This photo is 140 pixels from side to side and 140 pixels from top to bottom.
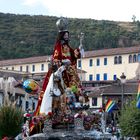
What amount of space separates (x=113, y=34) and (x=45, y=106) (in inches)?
5032

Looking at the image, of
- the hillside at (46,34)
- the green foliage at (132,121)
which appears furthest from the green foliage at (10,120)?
the hillside at (46,34)

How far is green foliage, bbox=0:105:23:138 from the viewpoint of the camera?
96.7 feet

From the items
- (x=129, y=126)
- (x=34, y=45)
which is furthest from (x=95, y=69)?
(x=129, y=126)

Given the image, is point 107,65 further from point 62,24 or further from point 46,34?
point 62,24

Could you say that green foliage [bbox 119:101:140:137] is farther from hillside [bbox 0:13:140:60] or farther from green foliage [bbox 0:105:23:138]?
hillside [bbox 0:13:140:60]

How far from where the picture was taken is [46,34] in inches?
6265

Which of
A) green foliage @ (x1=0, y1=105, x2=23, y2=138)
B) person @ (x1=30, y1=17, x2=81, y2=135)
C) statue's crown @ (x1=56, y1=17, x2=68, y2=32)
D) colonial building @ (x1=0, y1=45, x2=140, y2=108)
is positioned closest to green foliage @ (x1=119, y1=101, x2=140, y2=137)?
green foliage @ (x1=0, y1=105, x2=23, y2=138)

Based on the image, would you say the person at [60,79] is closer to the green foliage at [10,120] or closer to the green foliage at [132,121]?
the green foliage at [10,120]

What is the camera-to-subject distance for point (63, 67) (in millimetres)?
22984

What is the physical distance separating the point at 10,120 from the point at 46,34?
5120 inches

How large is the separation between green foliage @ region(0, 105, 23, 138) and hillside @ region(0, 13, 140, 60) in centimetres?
9203

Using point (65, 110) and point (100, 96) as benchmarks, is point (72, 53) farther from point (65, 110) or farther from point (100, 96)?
point (100, 96)

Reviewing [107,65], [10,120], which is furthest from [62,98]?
[107,65]

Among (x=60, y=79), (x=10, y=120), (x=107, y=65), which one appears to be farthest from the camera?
(x=107, y=65)
